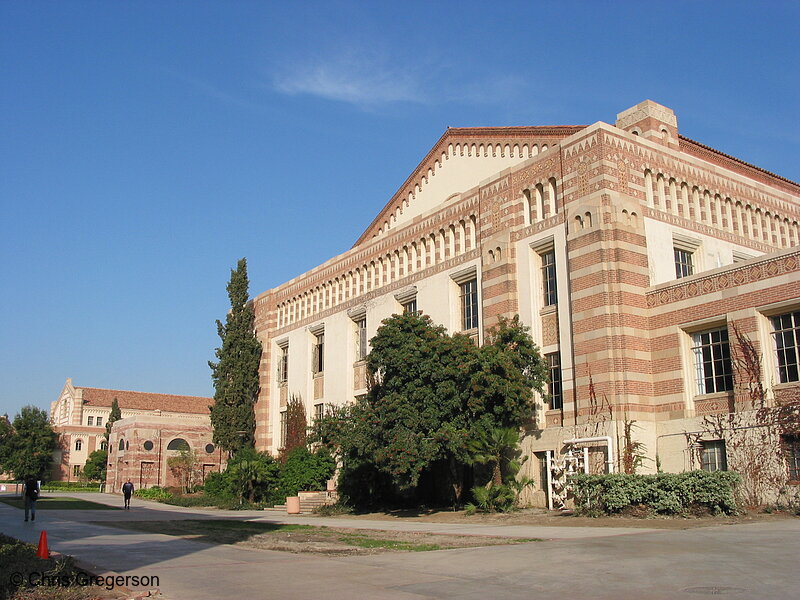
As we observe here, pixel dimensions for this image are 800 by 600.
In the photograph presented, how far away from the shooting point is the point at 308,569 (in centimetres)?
1212

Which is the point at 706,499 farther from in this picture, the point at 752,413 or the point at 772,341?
the point at 772,341

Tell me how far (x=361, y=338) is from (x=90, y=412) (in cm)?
6907

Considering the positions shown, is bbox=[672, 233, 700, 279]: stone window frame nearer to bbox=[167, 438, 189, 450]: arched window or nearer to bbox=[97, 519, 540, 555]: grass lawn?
bbox=[97, 519, 540, 555]: grass lawn

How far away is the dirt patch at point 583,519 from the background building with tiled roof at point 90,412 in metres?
65.6

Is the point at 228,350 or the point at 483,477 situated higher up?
the point at 228,350

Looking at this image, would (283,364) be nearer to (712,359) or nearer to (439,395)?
(439,395)

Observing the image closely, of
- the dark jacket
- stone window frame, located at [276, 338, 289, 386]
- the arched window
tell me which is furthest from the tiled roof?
the dark jacket

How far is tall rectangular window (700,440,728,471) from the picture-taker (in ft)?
75.4

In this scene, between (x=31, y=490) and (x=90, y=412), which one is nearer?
(x=31, y=490)

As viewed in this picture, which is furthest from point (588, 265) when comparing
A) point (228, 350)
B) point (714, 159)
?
point (228, 350)

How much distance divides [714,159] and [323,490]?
23.4 m

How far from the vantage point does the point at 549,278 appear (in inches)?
1099

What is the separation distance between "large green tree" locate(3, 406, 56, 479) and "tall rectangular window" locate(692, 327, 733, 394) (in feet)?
253

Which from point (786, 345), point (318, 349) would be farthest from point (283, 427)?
point (786, 345)
